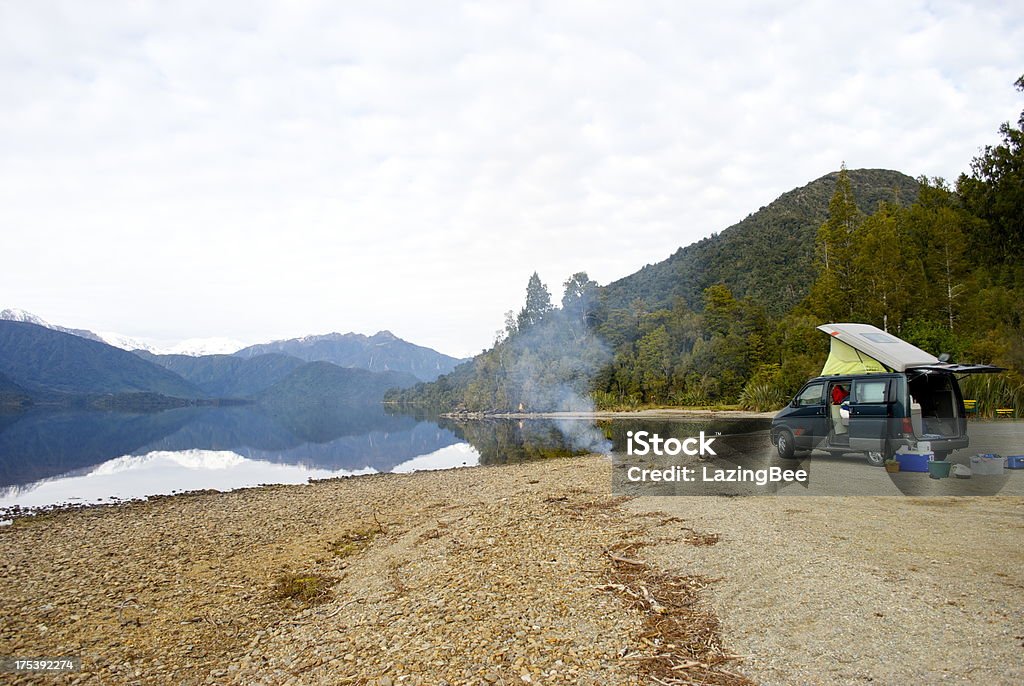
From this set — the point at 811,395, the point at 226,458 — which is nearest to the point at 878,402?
the point at 811,395

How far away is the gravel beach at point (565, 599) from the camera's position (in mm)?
5117

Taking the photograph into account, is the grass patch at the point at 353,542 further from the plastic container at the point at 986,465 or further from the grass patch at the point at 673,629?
the plastic container at the point at 986,465

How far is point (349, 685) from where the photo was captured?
5.52 m

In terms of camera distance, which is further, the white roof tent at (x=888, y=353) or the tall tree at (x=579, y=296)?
the tall tree at (x=579, y=296)

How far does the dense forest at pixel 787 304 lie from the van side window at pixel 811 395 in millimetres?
12142

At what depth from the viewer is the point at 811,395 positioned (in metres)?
14.0

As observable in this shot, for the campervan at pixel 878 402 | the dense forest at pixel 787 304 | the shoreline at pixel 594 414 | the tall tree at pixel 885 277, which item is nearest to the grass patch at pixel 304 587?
the campervan at pixel 878 402

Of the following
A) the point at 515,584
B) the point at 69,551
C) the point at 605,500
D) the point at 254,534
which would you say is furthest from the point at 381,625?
the point at 69,551

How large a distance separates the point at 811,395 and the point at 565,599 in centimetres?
994

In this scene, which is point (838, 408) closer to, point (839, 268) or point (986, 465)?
point (986, 465)

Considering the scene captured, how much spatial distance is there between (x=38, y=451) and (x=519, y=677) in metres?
55.3

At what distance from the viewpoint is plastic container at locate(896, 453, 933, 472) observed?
11547 mm

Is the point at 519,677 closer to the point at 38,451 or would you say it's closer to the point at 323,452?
the point at 323,452

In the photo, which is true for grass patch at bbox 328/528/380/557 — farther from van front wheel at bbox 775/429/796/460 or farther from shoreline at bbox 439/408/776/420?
shoreline at bbox 439/408/776/420
